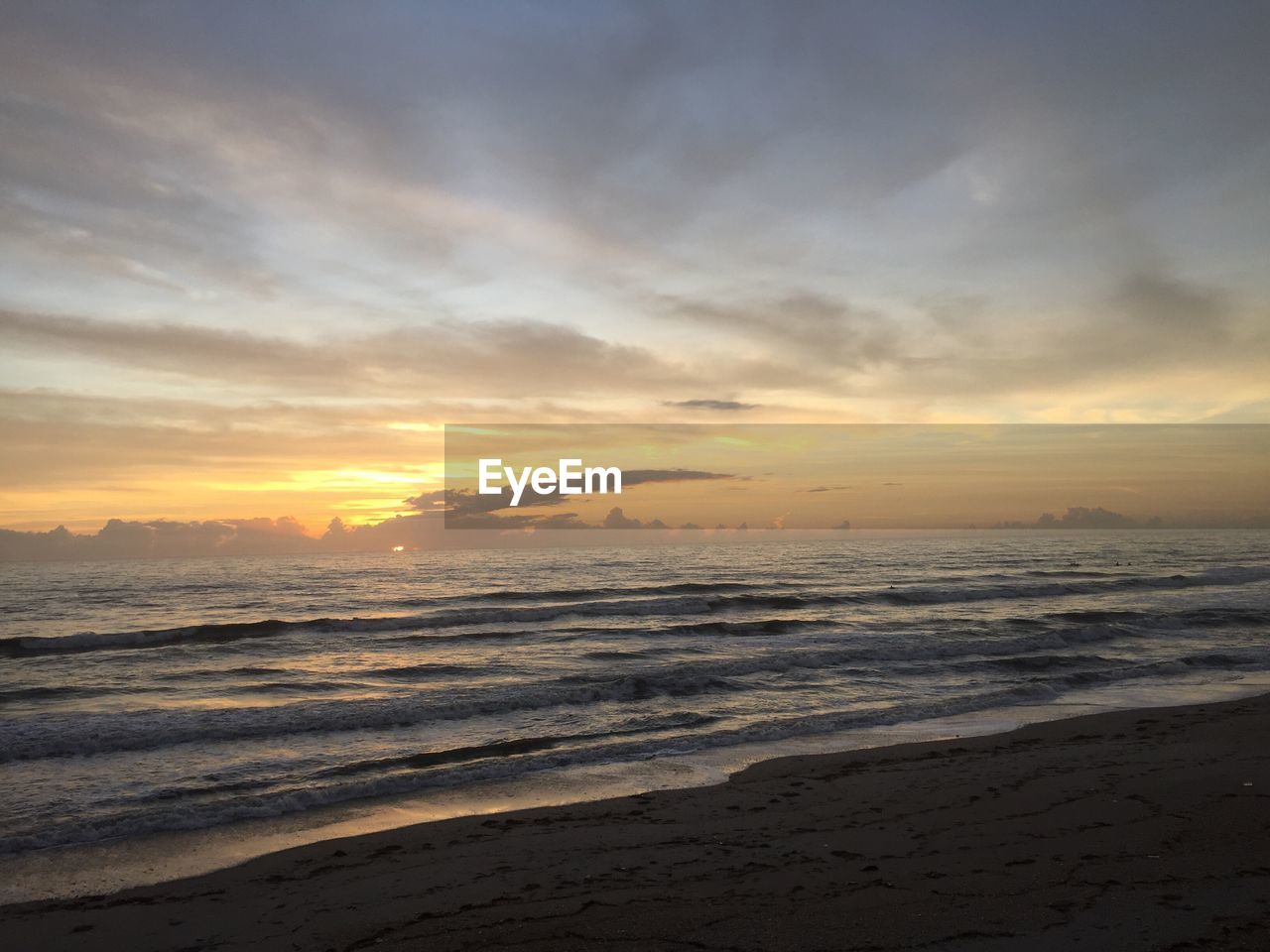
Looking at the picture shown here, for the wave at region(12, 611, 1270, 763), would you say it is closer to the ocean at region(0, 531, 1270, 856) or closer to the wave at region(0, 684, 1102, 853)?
the ocean at region(0, 531, 1270, 856)

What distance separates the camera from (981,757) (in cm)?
1248

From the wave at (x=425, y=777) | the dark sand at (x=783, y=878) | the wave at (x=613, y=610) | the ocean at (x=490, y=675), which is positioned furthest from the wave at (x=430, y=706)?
the wave at (x=613, y=610)

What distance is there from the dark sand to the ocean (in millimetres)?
3092

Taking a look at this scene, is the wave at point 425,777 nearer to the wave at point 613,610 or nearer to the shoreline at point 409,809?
the shoreline at point 409,809

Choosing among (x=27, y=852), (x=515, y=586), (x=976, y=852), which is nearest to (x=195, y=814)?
(x=27, y=852)

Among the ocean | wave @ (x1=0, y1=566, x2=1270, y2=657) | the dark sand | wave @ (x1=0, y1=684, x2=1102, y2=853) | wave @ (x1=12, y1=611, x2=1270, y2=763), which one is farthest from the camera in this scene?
wave @ (x1=0, y1=566, x2=1270, y2=657)

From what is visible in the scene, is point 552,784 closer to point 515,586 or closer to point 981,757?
point 981,757

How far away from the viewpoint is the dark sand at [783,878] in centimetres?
649

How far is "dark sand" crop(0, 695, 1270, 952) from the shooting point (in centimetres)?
649

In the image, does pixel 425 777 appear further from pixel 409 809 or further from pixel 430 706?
pixel 430 706

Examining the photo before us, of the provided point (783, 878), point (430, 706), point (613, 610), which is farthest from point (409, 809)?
point (613, 610)

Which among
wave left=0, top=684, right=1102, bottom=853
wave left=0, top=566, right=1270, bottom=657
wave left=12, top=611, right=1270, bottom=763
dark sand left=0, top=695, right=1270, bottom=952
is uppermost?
dark sand left=0, top=695, right=1270, bottom=952

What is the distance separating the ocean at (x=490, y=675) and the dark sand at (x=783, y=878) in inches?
122

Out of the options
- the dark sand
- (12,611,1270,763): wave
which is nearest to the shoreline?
the dark sand
